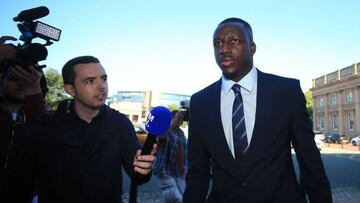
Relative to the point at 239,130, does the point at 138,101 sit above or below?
above

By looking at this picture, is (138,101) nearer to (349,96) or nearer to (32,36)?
(349,96)

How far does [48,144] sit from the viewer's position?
2.18 metres

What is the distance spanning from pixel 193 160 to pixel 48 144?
1064 mm

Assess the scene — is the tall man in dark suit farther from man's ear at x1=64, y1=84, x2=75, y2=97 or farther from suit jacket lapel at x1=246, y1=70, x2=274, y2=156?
man's ear at x1=64, y1=84, x2=75, y2=97

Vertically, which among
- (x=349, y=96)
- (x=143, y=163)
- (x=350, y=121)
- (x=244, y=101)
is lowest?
(x=143, y=163)

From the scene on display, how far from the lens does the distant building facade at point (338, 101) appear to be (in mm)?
49188

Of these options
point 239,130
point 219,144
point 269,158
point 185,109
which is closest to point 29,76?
point 219,144

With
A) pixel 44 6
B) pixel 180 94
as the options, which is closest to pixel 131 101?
pixel 180 94

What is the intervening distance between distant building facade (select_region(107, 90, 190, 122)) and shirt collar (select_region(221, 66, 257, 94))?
88294 mm

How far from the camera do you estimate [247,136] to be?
2209 millimetres

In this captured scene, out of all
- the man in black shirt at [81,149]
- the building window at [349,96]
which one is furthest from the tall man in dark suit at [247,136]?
the building window at [349,96]

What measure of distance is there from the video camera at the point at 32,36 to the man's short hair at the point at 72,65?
18 cm

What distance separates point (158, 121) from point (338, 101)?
5883cm

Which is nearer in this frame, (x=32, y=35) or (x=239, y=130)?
(x=239, y=130)
